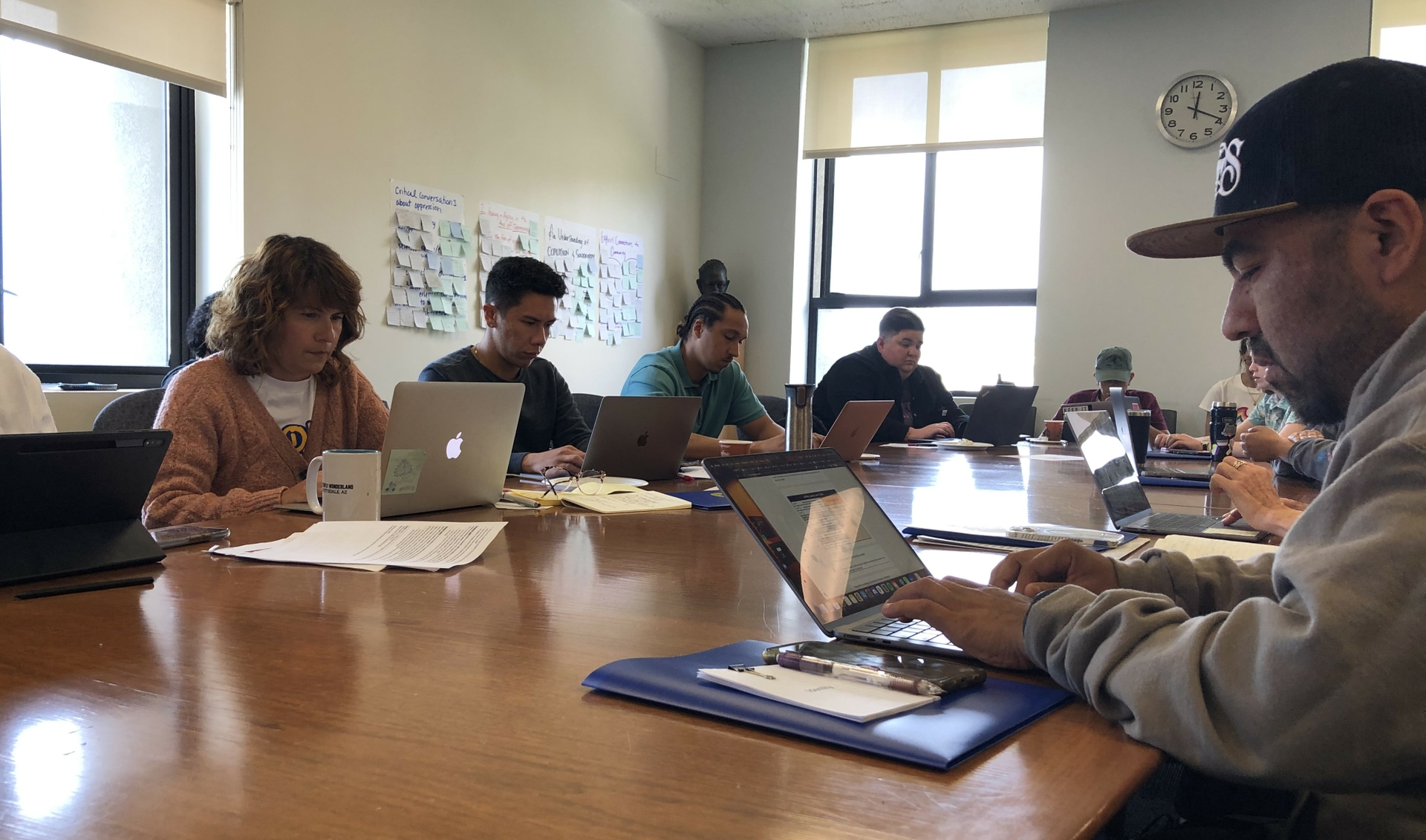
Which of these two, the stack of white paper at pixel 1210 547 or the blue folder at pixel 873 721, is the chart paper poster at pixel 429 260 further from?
the blue folder at pixel 873 721

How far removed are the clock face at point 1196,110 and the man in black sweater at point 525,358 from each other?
3.82 meters

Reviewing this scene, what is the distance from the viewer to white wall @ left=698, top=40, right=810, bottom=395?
20.1 feet

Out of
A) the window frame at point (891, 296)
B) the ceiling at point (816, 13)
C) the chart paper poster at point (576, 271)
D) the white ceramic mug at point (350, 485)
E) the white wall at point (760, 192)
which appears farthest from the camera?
the white wall at point (760, 192)

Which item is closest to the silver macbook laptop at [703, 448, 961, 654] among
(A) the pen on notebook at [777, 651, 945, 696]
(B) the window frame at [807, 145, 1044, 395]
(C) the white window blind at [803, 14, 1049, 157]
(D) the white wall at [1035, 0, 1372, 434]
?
(A) the pen on notebook at [777, 651, 945, 696]

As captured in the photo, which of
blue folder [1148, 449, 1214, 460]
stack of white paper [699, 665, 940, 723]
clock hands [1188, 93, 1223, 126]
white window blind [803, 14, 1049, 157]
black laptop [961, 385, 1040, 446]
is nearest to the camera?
stack of white paper [699, 665, 940, 723]

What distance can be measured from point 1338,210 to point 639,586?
74 cm

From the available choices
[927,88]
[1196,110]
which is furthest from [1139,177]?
[927,88]

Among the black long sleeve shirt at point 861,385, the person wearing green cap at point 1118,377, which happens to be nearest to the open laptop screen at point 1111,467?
the black long sleeve shirt at point 861,385

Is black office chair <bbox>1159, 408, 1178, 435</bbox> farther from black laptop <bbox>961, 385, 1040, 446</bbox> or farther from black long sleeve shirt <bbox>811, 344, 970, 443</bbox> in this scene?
black laptop <bbox>961, 385, 1040, 446</bbox>

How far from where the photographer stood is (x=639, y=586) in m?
1.11

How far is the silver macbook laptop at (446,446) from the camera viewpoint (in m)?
1.59

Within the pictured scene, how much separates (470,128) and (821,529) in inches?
158

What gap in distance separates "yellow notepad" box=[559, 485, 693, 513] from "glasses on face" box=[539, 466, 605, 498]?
0.10 feet

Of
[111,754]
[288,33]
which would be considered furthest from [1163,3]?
[111,754]
